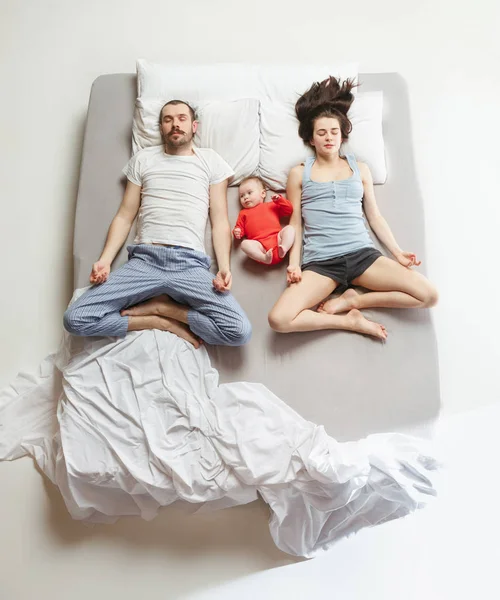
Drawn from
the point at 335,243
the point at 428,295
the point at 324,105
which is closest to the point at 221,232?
the point at 335,243

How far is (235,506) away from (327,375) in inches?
20.3

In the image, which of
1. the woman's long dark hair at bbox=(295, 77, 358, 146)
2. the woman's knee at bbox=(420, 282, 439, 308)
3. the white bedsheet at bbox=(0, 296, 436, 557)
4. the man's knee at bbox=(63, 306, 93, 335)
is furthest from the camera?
the woman's long dark hair at bbox=(295, 77, 358, 146)

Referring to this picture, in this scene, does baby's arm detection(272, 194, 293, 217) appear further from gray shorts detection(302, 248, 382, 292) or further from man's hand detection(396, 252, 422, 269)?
man's hand detection(396, 252, 422, 269)

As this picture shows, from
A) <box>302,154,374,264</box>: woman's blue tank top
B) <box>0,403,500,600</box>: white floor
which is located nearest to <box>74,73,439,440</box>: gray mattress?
<box>302,154,374,264</box>: woman's blue tank top

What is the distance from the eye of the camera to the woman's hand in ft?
6.15

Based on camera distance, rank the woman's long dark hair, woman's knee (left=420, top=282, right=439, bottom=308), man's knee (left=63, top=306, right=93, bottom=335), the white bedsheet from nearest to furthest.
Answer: the white bedsheet
man's knee (left=63, top=306, right=93, bottom=335)
woman's knee (left=420, top=282, right=439, bottom=308)
the woman's long dark hair

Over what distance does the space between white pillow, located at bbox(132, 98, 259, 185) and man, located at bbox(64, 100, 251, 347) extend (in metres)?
0.04

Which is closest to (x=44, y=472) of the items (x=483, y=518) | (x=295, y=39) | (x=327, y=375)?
(x=327, y=375)

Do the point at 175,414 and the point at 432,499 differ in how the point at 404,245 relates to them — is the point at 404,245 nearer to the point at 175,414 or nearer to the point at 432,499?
the point at 432,499

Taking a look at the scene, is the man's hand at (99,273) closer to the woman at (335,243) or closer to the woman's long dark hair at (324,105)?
the woman at (335,243)

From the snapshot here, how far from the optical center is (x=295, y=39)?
8.46ft

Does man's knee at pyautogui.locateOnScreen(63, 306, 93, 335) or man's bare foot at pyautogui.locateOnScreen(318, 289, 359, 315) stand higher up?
man's bare foot at pyautogui.locateOnScreen(318, 289, 359, 315)

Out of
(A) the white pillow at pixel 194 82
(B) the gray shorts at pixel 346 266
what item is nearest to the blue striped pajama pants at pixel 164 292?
(B) the gray shorts at pixel 346 266

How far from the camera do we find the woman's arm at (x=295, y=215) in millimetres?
1896
